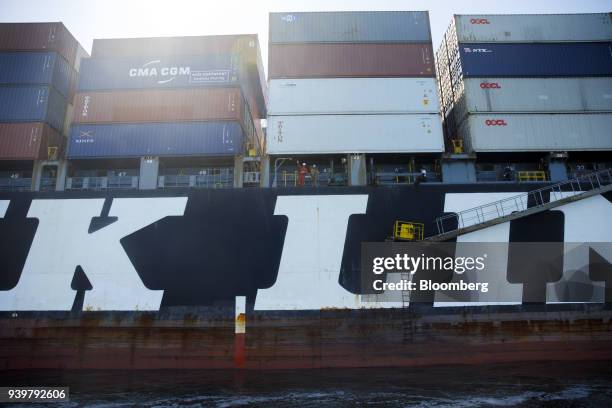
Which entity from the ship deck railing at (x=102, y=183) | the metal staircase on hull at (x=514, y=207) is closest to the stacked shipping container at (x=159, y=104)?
the ship deck railing at (x=102, y=183)

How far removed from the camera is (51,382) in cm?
1321

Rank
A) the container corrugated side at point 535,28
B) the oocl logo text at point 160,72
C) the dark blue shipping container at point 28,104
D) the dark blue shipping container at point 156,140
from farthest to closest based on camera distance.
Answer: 1. the container corrugated side at point 535,28
2. the oocl logo text at point 160,72
3. the dark blue shipping container at point 28,104
4. the dark blue shipping container at point 156,140

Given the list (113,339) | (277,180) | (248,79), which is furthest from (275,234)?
(248,79)

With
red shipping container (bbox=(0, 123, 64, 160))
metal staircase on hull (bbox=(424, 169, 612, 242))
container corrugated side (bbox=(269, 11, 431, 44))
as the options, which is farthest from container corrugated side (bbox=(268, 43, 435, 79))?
red shipping container (bbox=(0, 123, 64, 160))

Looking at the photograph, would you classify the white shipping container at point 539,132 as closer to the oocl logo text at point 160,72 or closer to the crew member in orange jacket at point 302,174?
the crew member in orange jacket at point 302,174

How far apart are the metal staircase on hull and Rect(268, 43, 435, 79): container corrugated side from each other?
7.54m

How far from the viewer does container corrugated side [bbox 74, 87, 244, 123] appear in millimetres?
19562

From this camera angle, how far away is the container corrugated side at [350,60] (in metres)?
19.8

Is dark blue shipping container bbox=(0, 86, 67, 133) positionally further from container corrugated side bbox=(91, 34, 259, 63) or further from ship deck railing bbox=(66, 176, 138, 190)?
ship deck railing bbox=(66, 176, 138, 190)

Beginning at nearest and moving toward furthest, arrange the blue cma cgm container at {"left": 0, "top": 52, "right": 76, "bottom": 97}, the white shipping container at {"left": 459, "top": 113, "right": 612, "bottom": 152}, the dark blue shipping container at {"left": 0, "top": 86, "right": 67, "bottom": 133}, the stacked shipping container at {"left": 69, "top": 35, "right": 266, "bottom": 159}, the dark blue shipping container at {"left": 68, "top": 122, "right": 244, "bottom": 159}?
1. the white shipping container at {"left": 459, "top": 113, "right": 612, "bottom": 152}
2. the dark blue shipping container at {"left": 68, "top": 122, "right": 244, "bottom": 159}
3. the stacked shipping container at {"left": 69, "top": 35, "right": 266, "bottom": 159}
4. the dark blue shipping container at {"left": 0, "top": 86, "right": 67, "bottom": 133}
5. the blue cma cgm container at {"left": 0, "top": 52, "right": 76, "bottom": 97}

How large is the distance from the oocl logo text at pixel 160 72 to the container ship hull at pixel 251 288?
676cm

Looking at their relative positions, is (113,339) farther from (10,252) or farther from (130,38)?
(130,38)

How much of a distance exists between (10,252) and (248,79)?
15.2 metres

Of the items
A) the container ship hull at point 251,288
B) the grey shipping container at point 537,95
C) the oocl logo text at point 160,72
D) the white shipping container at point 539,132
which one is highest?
the oocl logo text at point 160,72
